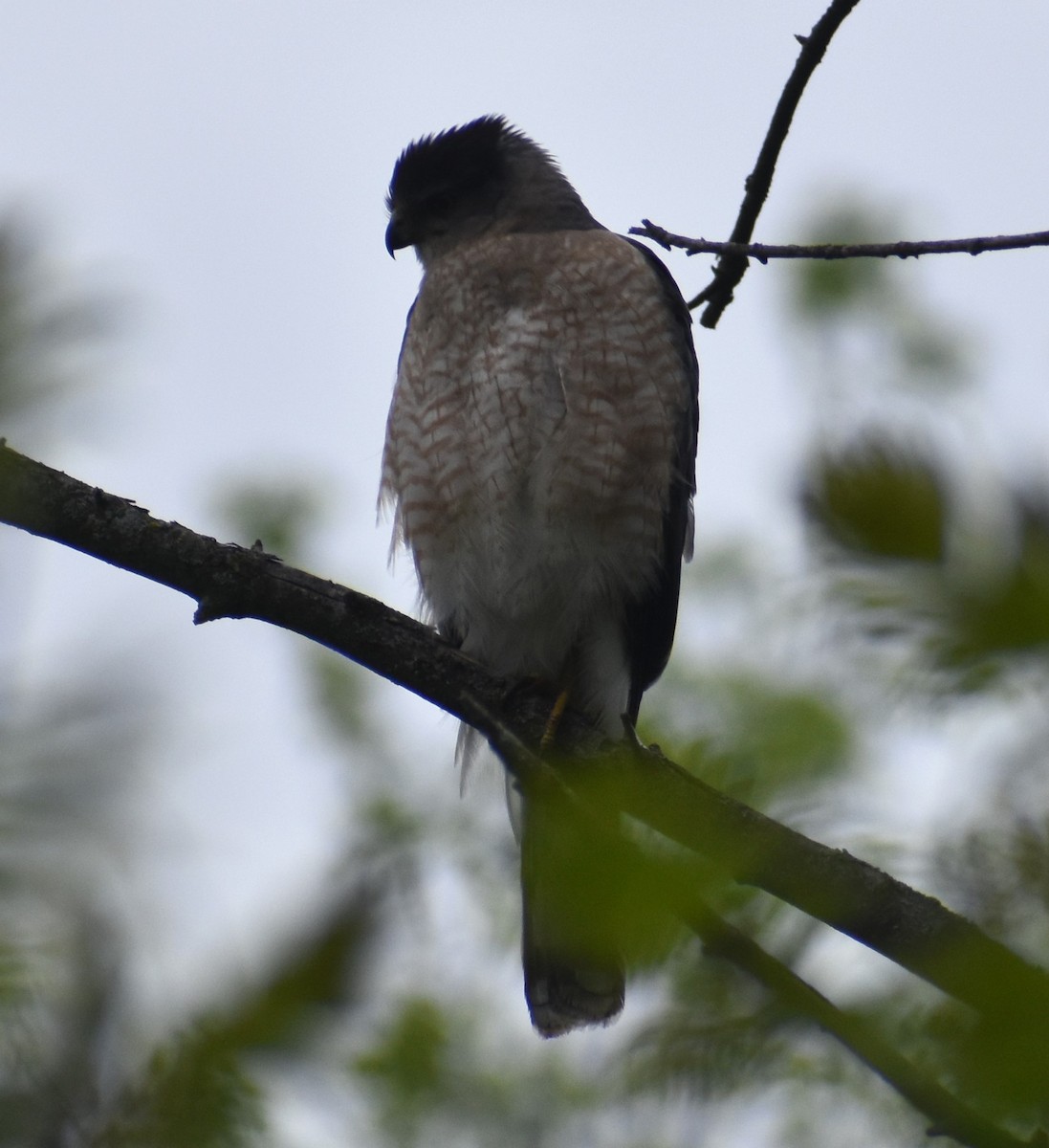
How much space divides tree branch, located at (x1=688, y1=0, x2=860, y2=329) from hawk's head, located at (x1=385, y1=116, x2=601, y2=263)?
1872mm

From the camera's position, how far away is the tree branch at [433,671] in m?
2.32

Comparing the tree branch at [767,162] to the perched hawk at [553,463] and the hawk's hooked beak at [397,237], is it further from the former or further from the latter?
the hawk's hooked beak at [397,237]

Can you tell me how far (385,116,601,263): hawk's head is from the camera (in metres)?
5.98

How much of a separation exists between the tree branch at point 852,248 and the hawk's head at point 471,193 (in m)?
2.83

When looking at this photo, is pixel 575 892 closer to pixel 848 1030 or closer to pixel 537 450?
pixel 848 1030

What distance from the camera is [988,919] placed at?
124cm

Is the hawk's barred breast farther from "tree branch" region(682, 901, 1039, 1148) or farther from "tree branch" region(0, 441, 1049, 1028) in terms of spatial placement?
"tree branch" region(682, 901, 1039, 1148)

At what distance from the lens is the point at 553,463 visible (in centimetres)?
480

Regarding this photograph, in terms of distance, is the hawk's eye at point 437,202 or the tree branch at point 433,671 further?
the hawk's eye at point 437,202

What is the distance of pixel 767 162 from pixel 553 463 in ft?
4.60

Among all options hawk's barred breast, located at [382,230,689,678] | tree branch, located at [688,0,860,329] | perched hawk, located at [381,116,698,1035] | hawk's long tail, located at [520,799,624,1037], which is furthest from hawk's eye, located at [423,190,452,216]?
hawk's long tail, located at [520,799,624,1037]

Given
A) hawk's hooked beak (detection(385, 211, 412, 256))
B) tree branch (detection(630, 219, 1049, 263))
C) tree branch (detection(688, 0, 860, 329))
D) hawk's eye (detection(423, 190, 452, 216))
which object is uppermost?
hawk's eye (detection(423, 190, 452, 216))

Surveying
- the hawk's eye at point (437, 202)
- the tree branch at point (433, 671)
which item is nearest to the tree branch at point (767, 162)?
the tree branch at point (433, 671)

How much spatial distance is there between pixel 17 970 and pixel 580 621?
388cm
